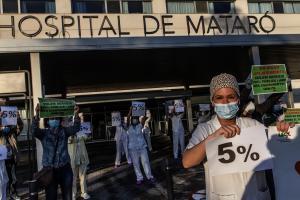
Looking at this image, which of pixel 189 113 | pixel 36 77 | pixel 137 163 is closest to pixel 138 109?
pixel 137 163

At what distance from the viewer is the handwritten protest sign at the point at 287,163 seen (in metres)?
3.67

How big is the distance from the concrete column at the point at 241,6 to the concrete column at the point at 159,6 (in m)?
3.52

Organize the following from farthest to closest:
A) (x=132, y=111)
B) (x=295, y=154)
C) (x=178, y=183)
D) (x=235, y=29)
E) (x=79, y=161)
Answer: (x=235, y=29) < (x=132, y=111) < (x=178, y=183) < (x=79, y=161) < (x=295, y=154)

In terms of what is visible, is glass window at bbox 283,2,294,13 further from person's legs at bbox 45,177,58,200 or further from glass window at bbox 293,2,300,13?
person's legs at bbox 45,177,58,200

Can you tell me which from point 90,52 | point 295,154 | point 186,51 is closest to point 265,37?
point 186,51

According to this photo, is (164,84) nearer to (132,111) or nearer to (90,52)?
(90,52)

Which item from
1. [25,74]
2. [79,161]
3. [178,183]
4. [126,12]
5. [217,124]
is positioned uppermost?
[126,12]

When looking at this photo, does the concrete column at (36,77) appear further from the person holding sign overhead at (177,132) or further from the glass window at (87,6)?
the glass window at (87,6)

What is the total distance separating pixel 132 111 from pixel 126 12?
29.4 feet

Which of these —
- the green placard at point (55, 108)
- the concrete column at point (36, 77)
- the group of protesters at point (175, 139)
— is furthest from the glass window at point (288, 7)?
the green placard at point (55, 108)

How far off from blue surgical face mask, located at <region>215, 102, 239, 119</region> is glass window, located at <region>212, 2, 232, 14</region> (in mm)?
19110

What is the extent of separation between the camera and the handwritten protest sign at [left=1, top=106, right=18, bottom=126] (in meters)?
8.89

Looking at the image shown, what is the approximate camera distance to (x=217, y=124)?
303 cm

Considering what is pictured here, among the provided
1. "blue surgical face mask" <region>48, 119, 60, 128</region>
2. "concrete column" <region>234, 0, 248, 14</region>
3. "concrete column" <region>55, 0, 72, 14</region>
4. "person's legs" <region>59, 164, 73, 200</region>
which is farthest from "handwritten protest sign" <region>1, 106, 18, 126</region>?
"concrete column" <region>234, 0, 248, 14</region>
